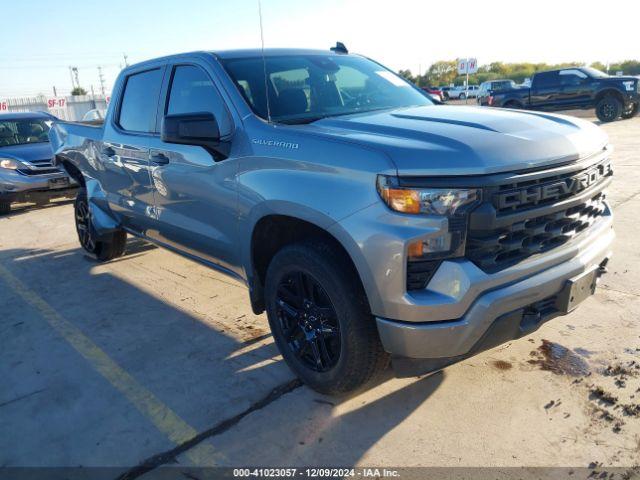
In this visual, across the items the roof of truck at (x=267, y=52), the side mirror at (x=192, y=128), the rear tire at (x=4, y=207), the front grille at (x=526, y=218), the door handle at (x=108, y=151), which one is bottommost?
the rear tire at (x=4, y=207)

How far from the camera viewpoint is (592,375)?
3164mm

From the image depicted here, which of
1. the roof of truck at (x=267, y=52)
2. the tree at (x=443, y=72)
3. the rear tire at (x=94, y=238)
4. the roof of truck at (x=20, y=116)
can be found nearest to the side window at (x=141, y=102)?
the roof of truck at (x=267, y=52)

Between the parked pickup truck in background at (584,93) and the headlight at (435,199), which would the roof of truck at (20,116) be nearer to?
the headlight at (435,199)

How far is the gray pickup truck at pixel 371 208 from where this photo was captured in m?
2.39

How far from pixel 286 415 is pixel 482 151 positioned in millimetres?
1730

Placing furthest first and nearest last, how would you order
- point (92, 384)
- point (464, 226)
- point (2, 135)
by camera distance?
1. point (2, 135)
2. point (92, 384)
3. point (464, 226)

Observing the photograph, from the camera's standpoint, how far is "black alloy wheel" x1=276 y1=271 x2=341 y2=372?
2.90m

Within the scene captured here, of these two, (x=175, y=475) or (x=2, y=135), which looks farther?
(x=2, y=135)

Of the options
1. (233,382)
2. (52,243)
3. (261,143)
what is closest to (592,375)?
(233,382)

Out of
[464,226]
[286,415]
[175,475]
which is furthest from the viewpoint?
[286,415]

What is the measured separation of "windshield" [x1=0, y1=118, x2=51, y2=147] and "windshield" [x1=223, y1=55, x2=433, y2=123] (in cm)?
790

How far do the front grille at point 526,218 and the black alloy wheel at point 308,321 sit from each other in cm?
84

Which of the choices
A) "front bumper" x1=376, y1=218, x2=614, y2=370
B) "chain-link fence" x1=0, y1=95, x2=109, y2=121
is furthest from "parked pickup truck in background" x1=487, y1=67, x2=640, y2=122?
"chain-link fence" x1=0, y1=95, x2=109, y2=121

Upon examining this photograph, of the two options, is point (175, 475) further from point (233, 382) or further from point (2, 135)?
point (2, 135)
